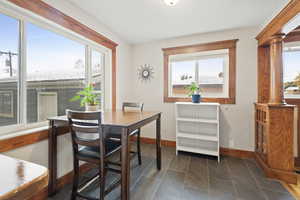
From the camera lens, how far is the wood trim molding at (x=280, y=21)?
1.69 m

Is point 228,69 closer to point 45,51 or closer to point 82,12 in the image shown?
point 82,12

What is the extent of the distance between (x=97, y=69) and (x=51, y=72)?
2.90 feet

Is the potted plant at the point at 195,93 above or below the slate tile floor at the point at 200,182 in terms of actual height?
above

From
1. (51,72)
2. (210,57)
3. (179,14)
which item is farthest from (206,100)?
(51,72)

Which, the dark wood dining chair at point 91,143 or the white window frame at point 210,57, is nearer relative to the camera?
the dark wood dining chair at point 91,143

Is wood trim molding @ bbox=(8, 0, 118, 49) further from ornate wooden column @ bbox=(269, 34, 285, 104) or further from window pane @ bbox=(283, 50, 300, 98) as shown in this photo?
window pane @ bbox=(283, 50, 300, 98)

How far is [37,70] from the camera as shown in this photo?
180 cm

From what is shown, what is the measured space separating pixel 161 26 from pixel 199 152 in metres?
2.43

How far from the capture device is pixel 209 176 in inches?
83.9

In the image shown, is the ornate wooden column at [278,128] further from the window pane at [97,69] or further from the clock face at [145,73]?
the window pane at [97,69]

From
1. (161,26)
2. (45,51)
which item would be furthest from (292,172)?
(45,51)

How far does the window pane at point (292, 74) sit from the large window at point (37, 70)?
3.44 m

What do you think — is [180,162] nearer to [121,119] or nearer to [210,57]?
[121,119]

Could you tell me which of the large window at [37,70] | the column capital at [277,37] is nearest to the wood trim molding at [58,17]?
the large window at [37,70]
